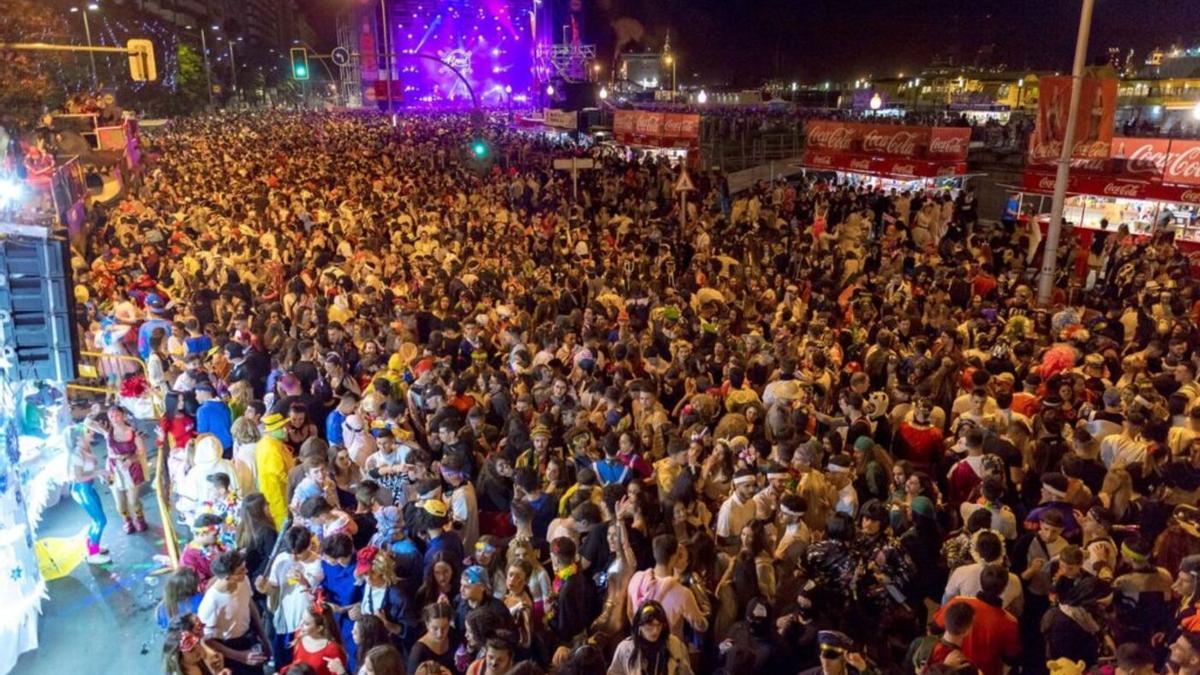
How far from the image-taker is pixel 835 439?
561 cm

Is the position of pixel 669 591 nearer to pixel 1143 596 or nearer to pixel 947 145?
pixel 1143 596

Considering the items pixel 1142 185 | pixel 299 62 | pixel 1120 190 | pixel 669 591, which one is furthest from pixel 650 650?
pixel 299 62

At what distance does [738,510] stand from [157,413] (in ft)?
20.3

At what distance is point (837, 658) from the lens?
3486 mm

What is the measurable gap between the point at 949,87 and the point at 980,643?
186ft

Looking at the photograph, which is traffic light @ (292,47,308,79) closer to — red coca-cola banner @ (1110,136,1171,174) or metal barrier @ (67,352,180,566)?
metal barrier @ (67,352,180,566)

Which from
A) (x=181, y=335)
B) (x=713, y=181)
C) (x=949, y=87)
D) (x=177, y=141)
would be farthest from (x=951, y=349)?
(x=949, y=87)

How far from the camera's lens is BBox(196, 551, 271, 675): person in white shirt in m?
4.31

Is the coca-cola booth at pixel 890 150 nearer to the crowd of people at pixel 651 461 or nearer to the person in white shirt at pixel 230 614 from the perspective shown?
the crowd of people at pixel 651 461

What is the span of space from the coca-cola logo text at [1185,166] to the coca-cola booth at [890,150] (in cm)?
334

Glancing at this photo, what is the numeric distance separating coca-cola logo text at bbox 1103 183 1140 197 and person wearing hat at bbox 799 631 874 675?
1303 centimetres

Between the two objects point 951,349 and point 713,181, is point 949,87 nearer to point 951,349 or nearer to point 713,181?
point 713,181

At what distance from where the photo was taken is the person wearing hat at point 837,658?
3.49m

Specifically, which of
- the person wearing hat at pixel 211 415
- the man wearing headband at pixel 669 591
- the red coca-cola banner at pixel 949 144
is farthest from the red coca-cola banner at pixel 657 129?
the man wearing headband at pixel 669 591
